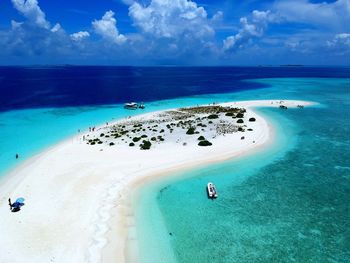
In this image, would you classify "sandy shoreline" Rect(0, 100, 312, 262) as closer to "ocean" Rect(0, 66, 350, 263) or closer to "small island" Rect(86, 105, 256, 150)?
"ocean" Rect(0, 66, 350, 263)

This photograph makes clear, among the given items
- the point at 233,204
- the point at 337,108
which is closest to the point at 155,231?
the point at 233,204

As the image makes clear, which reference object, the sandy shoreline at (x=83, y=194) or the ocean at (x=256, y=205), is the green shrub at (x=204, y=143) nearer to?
the sandy shoreline at (x=83, y=194)

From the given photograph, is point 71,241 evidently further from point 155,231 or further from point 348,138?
point 348,138

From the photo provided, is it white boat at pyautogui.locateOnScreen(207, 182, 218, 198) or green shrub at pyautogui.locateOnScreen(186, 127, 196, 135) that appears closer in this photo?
white boat at pyautogui.locateOnScreen(207, 182, 218, 198)

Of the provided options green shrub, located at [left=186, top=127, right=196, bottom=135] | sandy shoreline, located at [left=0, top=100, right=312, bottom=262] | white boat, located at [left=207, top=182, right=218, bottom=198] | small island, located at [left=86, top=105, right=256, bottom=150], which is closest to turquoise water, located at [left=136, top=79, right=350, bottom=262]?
white boat, located at [left=207, top=182, right=218, bottom=198]

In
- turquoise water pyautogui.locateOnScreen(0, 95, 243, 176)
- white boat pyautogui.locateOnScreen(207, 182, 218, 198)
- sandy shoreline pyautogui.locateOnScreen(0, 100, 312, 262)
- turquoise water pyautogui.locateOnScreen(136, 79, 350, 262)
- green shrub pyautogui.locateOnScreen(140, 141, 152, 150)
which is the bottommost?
turquoise water pyautogui.locateOnScreen(136, 79, 350, 262)

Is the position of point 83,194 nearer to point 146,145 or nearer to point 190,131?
point 146,145
